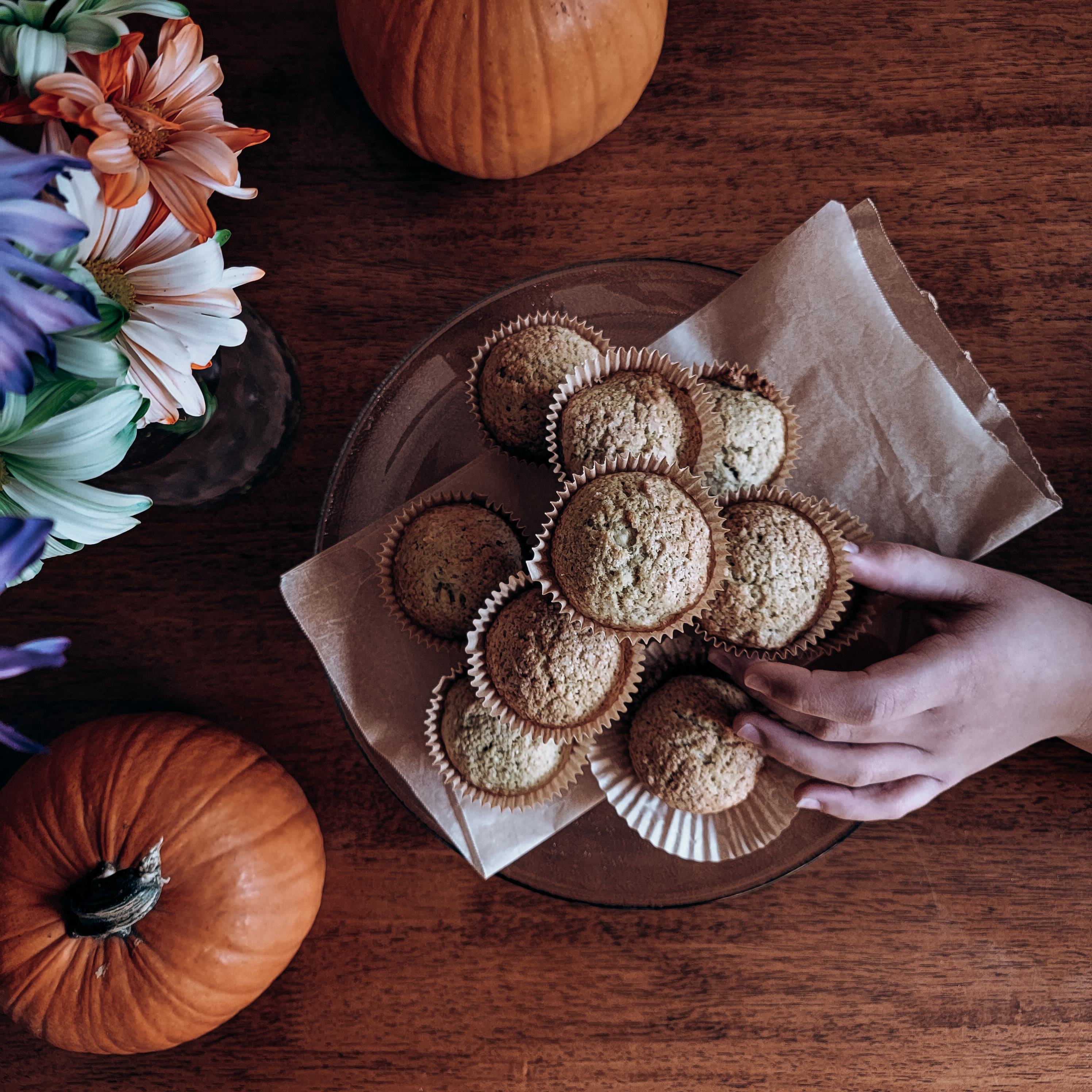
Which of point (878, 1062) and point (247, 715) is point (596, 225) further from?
point (878, 1062)

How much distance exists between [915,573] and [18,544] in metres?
0.99

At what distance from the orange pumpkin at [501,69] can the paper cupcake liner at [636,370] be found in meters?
0.37

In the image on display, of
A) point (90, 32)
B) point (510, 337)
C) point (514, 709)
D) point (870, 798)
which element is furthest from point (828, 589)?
point (90, 32)

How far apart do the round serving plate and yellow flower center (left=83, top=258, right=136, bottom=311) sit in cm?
44

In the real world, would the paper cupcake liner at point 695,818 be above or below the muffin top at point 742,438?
below

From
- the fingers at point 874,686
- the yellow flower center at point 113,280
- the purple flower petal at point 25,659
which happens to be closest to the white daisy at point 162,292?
the yellow flower center at point 113,280

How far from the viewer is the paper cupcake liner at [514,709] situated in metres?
1.02

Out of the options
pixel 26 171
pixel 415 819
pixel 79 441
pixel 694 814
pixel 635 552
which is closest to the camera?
pixel 26 171

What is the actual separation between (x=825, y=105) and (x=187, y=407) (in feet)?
3.67

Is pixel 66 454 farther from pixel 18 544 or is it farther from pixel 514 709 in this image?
pixel 514 709

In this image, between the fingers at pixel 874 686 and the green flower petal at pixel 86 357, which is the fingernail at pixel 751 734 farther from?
the green flower petal at pixel 86 357

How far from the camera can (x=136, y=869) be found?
1.08 metres

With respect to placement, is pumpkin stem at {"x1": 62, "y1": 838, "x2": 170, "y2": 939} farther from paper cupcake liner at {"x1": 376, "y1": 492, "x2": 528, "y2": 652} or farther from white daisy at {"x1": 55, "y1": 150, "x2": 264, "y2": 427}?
white daisy at {"x1": 55, "y1": 150, "x2": 264, "y2": 427}

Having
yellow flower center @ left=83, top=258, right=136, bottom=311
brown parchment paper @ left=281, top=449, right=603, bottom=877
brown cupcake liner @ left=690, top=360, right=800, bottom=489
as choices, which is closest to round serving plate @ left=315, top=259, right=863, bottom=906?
brown parchment paper @ left=281, top=449, right=603, bottom=877
